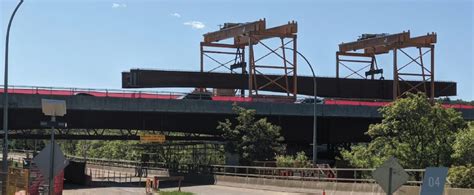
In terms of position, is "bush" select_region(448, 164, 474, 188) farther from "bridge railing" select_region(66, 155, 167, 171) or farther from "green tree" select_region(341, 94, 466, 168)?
"bridge railing" select_region(66, 155, 167, 171)

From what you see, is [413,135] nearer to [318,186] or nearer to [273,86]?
[318,186]

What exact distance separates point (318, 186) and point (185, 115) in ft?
68.6

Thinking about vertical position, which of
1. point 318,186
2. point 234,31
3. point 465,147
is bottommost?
point 318,186

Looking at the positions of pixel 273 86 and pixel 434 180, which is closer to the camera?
pixel 434 180

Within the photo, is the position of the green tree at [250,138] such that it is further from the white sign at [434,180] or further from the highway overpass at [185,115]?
the white sign at [434,180]

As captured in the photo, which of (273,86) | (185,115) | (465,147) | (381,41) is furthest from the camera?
(273,86)

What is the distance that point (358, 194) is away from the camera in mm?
28750

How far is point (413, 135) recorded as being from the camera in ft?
115

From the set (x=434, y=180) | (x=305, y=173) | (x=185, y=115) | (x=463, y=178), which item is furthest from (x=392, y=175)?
(x=185, y=115)

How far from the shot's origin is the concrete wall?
79.2ft

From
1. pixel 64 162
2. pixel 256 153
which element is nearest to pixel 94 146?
pixel 256 153

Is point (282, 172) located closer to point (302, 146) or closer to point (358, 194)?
point (358, 194)

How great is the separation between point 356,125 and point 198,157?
78.4 ft

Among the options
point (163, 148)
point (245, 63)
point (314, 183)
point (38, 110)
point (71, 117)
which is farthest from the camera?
point (163, 148)
